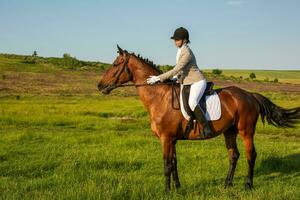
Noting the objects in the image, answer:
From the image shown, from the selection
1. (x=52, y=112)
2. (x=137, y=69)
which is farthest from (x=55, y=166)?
(x=52, y=112)

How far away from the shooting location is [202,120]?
8844 mm

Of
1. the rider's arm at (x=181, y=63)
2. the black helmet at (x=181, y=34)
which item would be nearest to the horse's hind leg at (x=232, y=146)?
the rider's arm at (x=181, y=63)

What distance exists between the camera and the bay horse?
876 centimetres

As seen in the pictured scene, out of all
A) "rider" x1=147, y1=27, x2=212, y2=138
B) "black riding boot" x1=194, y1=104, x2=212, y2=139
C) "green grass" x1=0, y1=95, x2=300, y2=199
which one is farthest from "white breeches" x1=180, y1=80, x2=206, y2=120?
"green grass" x1=0, y1=95, x2=300, y2=199

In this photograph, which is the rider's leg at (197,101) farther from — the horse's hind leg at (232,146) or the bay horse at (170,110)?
the horse's hind leg at (232,146)

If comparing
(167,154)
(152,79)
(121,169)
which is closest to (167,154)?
(167,154)

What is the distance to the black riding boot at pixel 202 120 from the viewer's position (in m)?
8.77

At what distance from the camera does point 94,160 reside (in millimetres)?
11703

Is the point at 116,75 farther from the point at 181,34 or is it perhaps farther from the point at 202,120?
the point at 202,120

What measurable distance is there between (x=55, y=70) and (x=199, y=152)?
57.7 metres

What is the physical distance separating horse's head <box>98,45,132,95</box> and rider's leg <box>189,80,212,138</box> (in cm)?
138

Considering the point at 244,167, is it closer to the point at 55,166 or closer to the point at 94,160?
the point at 94,160

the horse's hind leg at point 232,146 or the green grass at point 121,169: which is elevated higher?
the horse's hind leg at point 232,146

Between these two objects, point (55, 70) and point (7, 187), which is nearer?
point (7, 187)
